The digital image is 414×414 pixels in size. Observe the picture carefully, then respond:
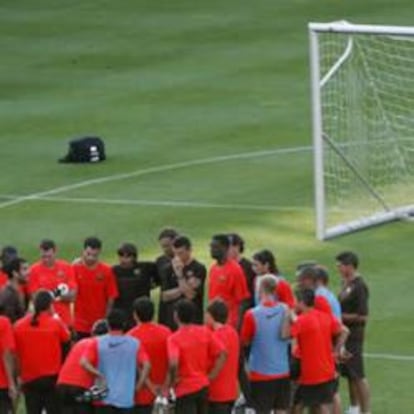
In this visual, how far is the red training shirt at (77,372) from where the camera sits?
18.5 meters

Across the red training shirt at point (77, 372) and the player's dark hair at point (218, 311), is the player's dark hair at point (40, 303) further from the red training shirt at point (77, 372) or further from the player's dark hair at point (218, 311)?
the player's dark hair at point (218, 311)

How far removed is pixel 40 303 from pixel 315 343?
2650mm

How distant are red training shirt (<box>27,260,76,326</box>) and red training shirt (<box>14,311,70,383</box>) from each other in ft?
5.71

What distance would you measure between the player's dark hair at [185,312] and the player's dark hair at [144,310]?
0.27 meters

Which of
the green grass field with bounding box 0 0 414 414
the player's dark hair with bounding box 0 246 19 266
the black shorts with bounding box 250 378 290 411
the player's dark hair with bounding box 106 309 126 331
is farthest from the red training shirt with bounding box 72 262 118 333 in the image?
the green grass field with bounding box 0 0 414 414

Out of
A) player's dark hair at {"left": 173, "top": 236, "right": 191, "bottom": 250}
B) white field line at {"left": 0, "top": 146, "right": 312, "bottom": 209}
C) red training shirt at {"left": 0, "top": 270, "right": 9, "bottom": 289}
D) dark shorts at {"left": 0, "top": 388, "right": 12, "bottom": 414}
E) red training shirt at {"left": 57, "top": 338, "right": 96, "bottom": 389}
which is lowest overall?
dark shorts at {"left": 0, "top": 388, "right": 12, "bottom": 414}

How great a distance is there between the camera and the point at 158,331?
19.0 meters

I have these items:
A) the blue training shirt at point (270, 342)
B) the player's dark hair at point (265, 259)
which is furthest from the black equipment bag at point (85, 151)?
the blue training shirt at point (270, 342)

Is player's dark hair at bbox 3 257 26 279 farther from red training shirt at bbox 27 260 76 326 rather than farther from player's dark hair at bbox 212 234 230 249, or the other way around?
player's dark hair at bbox 212 234 230 249

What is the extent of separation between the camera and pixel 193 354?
18.7 m

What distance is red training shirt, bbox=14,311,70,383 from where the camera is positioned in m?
19.2

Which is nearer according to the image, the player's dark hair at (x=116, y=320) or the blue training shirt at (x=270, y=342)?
the player's dark hair at (x=116, y=320)

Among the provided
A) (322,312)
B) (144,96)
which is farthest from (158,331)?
(144,96)

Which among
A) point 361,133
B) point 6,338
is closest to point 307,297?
point 6,338
